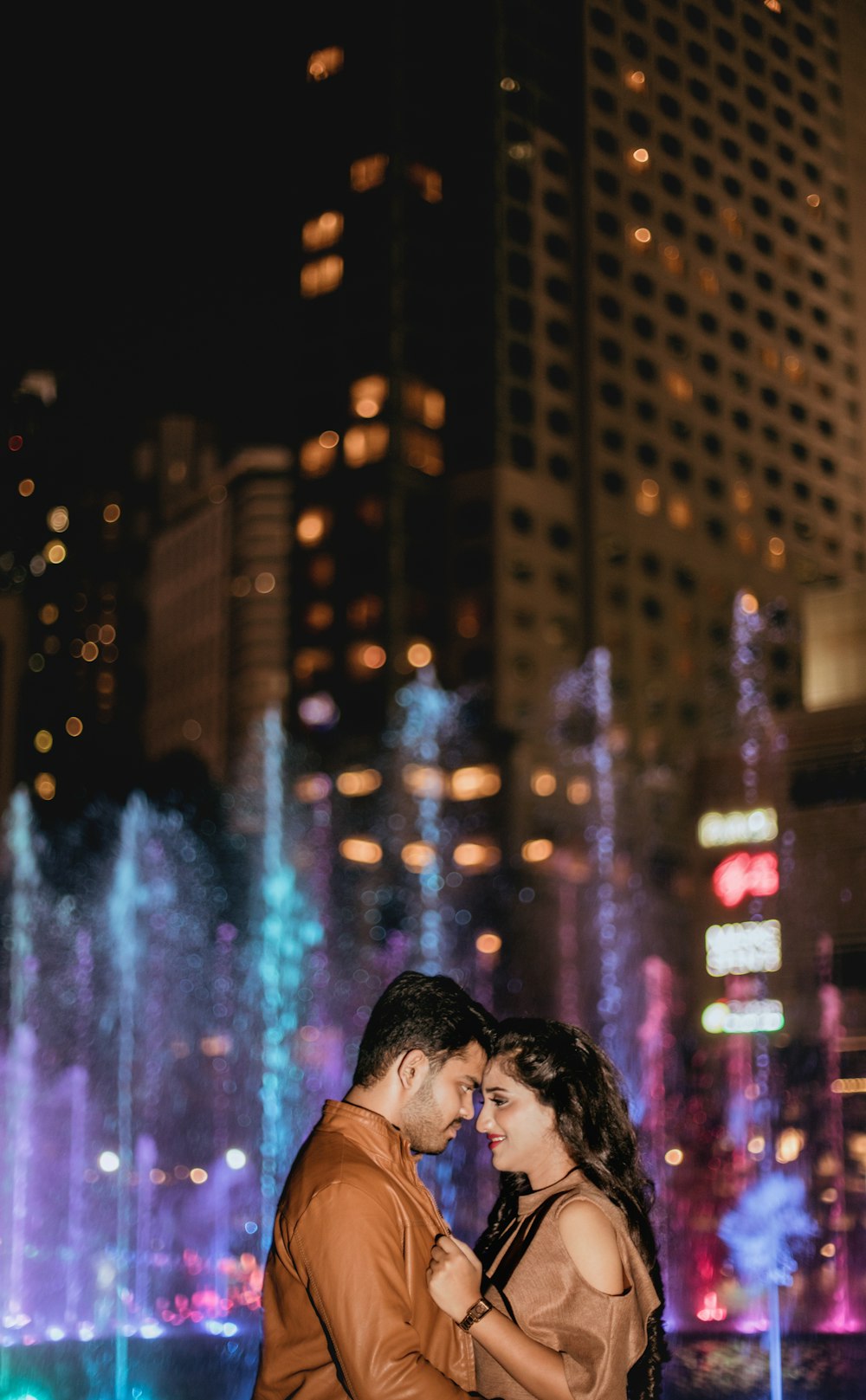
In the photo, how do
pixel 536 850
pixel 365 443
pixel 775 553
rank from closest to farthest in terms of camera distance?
pixel 536 850 < pixel 365 443 < pixel 775 553

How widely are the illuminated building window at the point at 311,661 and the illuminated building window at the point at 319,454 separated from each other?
767 centimetres

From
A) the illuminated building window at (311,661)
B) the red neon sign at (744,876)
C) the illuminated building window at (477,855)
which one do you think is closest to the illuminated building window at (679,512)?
the illuminated building window at (311,661)

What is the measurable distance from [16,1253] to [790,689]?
46.0m

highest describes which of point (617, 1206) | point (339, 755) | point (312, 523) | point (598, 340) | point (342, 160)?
point (342, 160)

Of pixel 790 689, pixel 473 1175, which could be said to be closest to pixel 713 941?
pixel 473 1175

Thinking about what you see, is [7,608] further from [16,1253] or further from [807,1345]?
[807,1345]

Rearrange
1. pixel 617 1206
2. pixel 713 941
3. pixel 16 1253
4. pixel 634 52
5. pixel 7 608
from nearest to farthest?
pixel 617 1206 → pixel 634 52 → pixel 16 1253 → pixel 713 941 → pixel 7 608

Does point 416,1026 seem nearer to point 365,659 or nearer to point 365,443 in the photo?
point 365,659

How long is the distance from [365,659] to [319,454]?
9.94m

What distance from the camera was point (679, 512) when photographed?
58594mm

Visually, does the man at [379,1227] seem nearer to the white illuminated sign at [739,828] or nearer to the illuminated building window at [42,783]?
the white illuminated sign at [739,828]

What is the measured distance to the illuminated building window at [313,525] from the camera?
58250 millimetres

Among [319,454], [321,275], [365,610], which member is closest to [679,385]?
[319,454]

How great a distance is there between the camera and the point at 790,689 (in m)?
58.8
